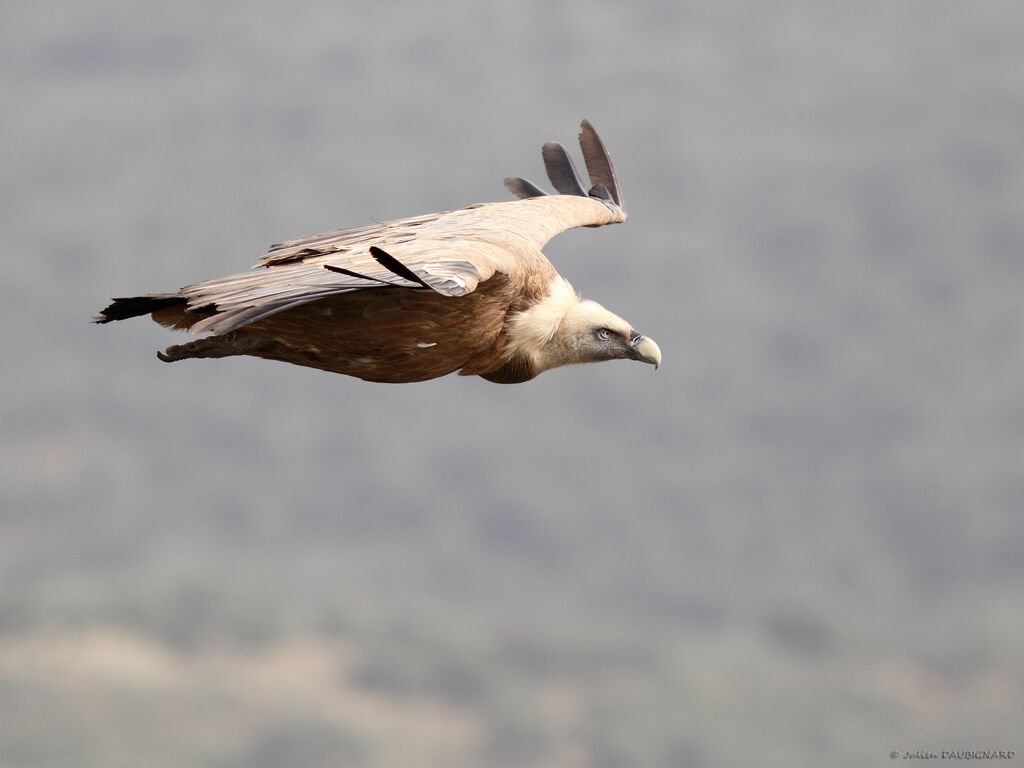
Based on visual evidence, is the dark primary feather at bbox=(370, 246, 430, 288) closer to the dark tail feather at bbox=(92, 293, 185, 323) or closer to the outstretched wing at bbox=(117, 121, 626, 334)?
the outstretched wing at bbox=(117, 121, 626, 334)

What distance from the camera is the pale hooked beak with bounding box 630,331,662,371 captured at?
32.4 feet

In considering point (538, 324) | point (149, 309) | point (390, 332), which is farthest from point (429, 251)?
point (149, 309)

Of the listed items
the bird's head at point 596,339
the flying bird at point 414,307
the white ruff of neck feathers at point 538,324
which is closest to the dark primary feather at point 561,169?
the flying bird at point 414,307

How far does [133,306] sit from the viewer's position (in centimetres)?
838

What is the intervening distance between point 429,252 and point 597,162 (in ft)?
13.5

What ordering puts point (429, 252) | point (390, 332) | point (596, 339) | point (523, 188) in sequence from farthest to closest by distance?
point (523, 188)
point (596, 339)
point (390, 332)
point (429, 252)

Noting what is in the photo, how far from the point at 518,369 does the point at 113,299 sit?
2781 mm

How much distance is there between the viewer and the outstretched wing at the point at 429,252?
726 centimetres

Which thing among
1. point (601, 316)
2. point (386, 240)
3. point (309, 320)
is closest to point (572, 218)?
point (601, 316)

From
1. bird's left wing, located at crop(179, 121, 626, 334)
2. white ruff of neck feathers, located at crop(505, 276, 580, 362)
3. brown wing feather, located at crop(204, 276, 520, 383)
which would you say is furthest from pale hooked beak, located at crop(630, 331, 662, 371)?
brown wing feather, located at crop(204, 276, 520, 383)

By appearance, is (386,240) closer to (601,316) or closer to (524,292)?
(524,292)

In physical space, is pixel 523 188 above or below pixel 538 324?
above

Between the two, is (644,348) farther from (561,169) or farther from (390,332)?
(561,169)

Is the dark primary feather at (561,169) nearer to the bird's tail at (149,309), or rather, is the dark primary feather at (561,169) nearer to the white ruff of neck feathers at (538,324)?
the white ruff of neck feathers at (538,324)
